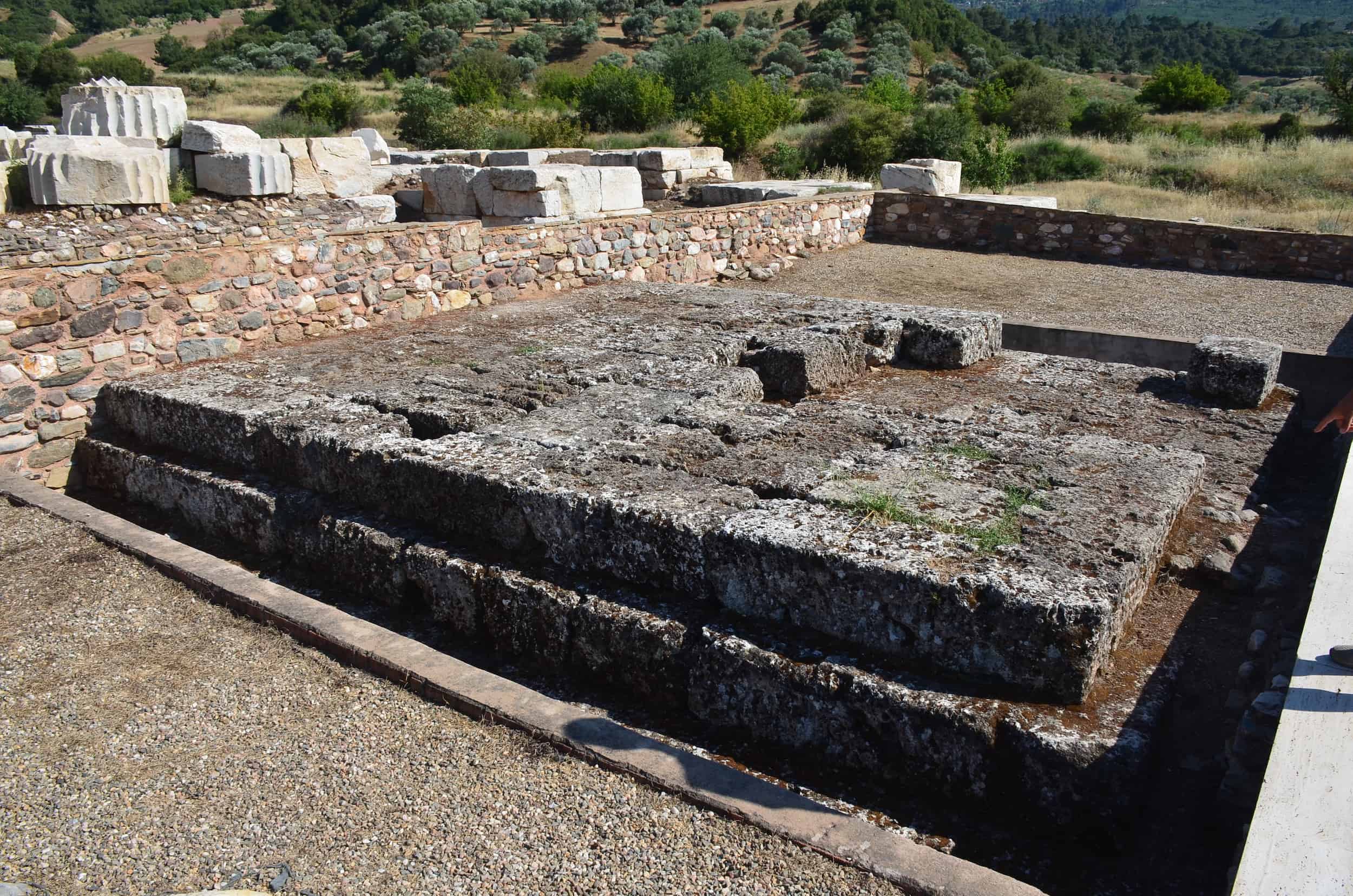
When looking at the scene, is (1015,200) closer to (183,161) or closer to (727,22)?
(183,161)

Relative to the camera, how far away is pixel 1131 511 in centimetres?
377

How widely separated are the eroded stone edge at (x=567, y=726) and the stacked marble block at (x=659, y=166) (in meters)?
11.5

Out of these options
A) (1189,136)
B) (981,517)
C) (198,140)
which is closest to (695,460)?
Answer: (981,517)

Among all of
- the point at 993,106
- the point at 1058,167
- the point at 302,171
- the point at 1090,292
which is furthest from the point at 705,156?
the point at 993,106

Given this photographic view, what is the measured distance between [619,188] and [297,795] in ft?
32.9

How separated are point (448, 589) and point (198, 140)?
11178mm

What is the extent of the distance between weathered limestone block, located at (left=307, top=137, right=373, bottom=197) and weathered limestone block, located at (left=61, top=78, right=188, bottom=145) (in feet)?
6.25

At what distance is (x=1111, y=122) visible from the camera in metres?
25.7

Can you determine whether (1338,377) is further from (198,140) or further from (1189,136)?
(1189,136)

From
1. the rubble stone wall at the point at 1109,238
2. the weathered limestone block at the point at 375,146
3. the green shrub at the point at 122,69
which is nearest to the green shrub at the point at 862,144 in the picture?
the rubble stone wall at the point at 1109,238

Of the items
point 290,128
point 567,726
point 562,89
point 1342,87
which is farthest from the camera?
point 562,89

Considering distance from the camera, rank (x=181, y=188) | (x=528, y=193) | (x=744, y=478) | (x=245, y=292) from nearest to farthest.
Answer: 1. (x=744, y=478)
2. (x=245, y=292)
3. (x=528, y=193)
4. (x=181, y=188)

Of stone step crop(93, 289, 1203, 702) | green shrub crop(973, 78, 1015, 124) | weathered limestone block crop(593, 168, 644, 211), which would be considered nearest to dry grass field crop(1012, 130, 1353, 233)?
green shrub crop(973, 78, 1015, 124)

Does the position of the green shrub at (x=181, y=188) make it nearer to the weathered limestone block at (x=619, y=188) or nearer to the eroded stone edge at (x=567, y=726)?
the weathered limestone block at (x=619, y=188)
